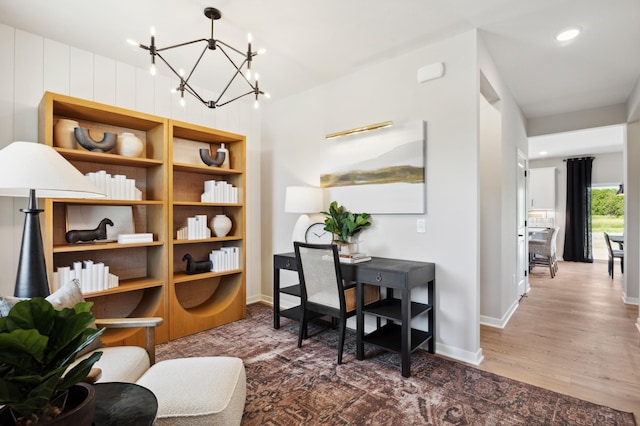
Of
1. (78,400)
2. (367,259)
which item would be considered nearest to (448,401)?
(367,259)

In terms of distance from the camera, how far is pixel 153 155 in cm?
319

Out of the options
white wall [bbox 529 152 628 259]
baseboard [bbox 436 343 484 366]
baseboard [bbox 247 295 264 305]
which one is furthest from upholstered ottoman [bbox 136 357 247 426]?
white wall [bbox 529 152 628 259]

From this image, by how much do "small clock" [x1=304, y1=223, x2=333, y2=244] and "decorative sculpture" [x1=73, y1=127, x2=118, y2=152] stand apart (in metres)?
2.03

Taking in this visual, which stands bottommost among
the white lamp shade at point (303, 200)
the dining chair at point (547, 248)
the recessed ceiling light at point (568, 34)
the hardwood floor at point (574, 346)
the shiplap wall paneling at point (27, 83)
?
the hardwood floor at point (574, 346)

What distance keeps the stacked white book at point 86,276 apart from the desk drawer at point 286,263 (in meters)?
1.47

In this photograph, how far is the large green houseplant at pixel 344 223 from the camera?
3123mm

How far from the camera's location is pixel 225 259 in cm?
352

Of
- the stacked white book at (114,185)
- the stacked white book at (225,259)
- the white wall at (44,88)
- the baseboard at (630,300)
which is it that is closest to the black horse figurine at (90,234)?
the stacked white book at (114,185)

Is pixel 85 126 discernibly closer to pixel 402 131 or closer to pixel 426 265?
pixel 402 131

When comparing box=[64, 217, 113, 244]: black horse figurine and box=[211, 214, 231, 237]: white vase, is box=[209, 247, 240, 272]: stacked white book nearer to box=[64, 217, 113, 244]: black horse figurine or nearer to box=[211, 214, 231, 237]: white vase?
box=[211, 214, 231, 237]: white vase

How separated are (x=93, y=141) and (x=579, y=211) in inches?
380

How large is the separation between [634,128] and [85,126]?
6336 mm

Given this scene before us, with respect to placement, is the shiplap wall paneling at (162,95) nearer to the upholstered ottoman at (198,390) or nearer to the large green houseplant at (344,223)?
the large green houseplant at (344,223)

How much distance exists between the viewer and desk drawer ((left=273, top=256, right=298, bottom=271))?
3.24 m
